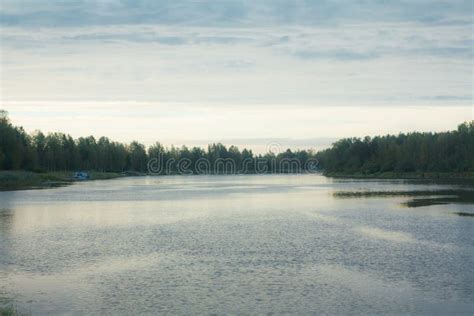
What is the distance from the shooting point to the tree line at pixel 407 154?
137 meters

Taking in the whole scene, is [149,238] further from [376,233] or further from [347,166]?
[347,166]

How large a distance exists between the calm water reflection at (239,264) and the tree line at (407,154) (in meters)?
108

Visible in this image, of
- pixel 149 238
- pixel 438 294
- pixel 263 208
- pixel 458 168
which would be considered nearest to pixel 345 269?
pixel 438 294

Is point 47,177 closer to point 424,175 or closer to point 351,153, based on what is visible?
point 424,175

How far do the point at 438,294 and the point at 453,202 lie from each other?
36240mm

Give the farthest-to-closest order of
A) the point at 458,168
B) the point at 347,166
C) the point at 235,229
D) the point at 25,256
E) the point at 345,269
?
the point at 347,166 < the point at 458,168 < the point at 235,229 < the point at 25,256 < the point at 345,269

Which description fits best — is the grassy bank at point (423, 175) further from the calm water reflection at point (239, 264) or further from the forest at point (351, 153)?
the calm water reflection at point (239, 264)

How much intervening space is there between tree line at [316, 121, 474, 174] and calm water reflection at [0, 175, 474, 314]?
10763 centimetres

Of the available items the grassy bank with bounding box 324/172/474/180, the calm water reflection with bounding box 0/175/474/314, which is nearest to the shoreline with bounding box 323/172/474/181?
the grassy bank with bounding box 324/172/474/180

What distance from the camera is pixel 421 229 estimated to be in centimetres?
3077

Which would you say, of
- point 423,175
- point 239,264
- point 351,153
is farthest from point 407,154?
point 239,264

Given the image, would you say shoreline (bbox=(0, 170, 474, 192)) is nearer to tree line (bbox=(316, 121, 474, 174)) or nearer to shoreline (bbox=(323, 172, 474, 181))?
shoreline (bbox=(323, 172, 474, 181))

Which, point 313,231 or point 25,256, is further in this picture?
point 313,231

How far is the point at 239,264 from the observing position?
20.7 meters
